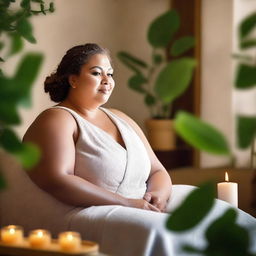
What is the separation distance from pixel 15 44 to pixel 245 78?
13 centimetres

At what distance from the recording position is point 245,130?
0.32 m

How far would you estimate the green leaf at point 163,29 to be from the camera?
31 cm

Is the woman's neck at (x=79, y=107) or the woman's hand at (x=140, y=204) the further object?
the woman's neck at (x=79, y=107)

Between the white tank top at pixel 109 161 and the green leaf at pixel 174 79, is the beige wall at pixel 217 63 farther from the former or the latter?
the green leaf at pixel 174 79

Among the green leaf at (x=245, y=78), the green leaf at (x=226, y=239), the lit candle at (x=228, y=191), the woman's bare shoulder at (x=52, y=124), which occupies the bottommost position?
the lit candle at (x=228, y=191)

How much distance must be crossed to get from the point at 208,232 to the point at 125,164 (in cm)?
181

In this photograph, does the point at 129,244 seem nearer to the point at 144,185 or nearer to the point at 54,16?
the point at 144,185

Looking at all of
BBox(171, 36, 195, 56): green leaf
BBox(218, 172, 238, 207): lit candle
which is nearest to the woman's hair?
BBox(218, 172, 238, 207): lit candle

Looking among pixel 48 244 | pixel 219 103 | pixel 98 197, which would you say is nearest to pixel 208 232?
pixel 48 244

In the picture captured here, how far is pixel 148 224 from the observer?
1.70 m

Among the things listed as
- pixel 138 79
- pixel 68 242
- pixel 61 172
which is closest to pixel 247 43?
pixel 138 79

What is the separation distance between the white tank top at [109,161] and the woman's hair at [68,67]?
17 cm

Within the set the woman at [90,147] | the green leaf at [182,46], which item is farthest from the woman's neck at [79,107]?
the green leaf at [182,46]

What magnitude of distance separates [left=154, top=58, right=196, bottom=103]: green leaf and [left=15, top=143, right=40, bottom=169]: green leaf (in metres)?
0.07
